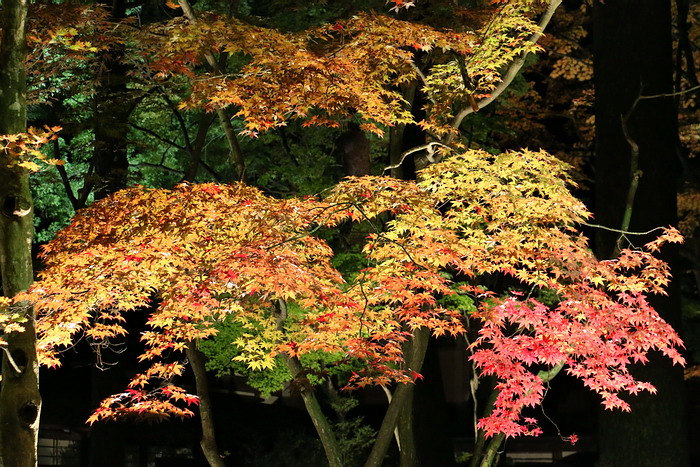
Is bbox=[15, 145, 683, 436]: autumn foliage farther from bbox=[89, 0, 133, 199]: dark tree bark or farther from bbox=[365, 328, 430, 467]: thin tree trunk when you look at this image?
bbox=[89, 0, 133, 199]: dark tree bark

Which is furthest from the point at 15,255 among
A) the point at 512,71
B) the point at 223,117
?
the point at 512,71

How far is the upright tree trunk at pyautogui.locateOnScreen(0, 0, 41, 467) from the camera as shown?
20.5 ft

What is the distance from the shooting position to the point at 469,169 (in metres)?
7.88

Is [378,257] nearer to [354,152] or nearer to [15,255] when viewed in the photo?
[15,255]

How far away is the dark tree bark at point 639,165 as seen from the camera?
8.82 meters

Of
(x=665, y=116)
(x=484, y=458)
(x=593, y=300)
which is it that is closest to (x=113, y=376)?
(x=484, y=458)

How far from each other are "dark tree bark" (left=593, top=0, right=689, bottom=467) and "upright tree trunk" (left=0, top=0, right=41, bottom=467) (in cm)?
608

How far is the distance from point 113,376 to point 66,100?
4.96 m

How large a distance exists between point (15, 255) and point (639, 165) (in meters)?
6.75

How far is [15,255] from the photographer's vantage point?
20.9 feet

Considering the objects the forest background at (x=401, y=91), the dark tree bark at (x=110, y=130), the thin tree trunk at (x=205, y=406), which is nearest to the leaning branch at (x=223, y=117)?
the forest background at (x=401, y=91)

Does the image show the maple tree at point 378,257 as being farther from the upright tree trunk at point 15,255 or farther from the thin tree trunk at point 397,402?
the thin tree trunk at point 397,402

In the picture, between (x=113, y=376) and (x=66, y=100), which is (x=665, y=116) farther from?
(x=66, y=100)

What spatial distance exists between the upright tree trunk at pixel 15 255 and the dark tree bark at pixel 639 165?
608 cm
